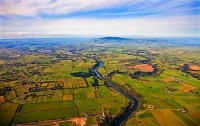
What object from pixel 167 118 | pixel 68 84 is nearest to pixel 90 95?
pixel 68 84

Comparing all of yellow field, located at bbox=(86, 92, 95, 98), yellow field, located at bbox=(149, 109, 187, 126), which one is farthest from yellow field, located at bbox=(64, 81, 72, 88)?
yellow field, located at bbox=(149, 109, 187, 126)

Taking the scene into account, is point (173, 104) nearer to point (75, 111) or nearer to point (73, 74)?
point (75, 111)

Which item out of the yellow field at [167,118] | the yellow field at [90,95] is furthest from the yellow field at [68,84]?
the yellow field at [167,118]

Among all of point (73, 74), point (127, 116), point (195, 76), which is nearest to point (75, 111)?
point (127, 116)

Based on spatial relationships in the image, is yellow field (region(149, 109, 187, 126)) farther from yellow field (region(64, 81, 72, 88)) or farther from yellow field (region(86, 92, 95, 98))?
yellow field (region(64, 81, 72, 88))

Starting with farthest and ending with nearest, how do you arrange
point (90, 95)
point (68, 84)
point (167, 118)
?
point (68, 84) → point (90, 95) → point (167, 118)

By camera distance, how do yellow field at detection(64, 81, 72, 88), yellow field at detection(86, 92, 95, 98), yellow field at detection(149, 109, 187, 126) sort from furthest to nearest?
1. yellow field at detection(64, 81, 72, 88)
2. yellow field at detection(86, 92, 95, 98)
3. yellow field at detection(149, 109, 187, 126)

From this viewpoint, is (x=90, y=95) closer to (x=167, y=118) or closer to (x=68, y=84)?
(x=68, y=84)

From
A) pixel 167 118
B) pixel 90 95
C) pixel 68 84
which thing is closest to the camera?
pixel 167 118

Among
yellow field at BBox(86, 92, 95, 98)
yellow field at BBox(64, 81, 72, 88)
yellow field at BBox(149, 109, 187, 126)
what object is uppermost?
yellow field at BBox(64, 81, 72, 88)
